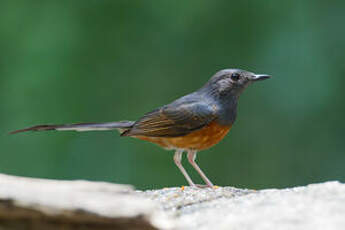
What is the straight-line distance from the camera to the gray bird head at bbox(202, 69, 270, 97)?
5793 mm

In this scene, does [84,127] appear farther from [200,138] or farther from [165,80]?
[165,80]

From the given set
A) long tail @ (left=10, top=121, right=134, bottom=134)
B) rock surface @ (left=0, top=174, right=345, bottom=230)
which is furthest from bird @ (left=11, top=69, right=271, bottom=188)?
rock surface @ (left=0, top=174, right=345, bottom=230)

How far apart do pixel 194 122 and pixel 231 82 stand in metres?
0.69

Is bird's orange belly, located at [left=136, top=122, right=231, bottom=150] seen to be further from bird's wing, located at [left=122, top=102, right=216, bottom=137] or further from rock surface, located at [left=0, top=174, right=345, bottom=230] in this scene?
rock surface, located at [left=0, top=174, right=345, bottom=230]

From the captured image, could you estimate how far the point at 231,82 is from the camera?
5.82 m

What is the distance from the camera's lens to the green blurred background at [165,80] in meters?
7.56

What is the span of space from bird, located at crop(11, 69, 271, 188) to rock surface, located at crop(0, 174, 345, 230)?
1.39 metres

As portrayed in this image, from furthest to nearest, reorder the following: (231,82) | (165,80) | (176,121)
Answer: (165,80) < (231,82) < (176,121)

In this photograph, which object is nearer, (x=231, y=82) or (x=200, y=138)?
(x=200, y=138)

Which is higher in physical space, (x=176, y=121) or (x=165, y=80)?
(x=165, y=80)

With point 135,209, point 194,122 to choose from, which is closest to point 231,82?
A: point 194,122

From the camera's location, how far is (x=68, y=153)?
761 cm

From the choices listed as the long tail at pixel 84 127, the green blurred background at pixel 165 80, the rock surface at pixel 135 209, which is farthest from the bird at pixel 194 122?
the green blurred background at pixel 165 80

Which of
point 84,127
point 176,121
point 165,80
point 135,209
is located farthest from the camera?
point 165,80
